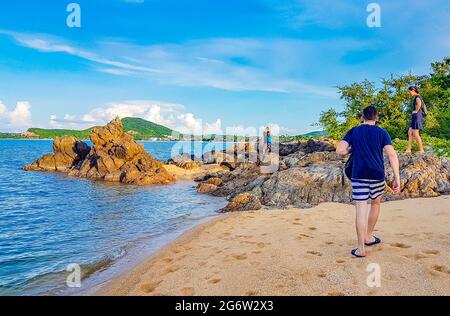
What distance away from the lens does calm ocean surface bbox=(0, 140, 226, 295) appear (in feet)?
28.5

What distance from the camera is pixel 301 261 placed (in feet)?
21.2

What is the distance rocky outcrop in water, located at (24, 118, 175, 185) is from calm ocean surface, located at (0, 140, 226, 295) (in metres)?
6.18

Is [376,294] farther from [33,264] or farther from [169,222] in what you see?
[169,222]

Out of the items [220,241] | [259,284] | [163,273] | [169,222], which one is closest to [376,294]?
[259,284]

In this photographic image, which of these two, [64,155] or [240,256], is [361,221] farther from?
[64,155]

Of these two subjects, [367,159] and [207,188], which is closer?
[367,159]

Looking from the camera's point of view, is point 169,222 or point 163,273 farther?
point 169,222

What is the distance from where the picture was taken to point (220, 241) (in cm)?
915

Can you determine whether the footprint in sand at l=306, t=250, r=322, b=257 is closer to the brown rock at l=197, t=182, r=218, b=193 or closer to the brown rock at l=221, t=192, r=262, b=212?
the brown rock at l=221, t=192, r=262, b=212

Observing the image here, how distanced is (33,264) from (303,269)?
758 cm

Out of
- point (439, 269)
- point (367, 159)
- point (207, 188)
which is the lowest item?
point (207, 188)

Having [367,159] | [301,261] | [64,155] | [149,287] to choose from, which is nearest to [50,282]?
[149,287]

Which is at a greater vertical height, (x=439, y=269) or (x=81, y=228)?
(x=439, y=269)

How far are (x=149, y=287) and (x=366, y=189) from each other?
4330mm
